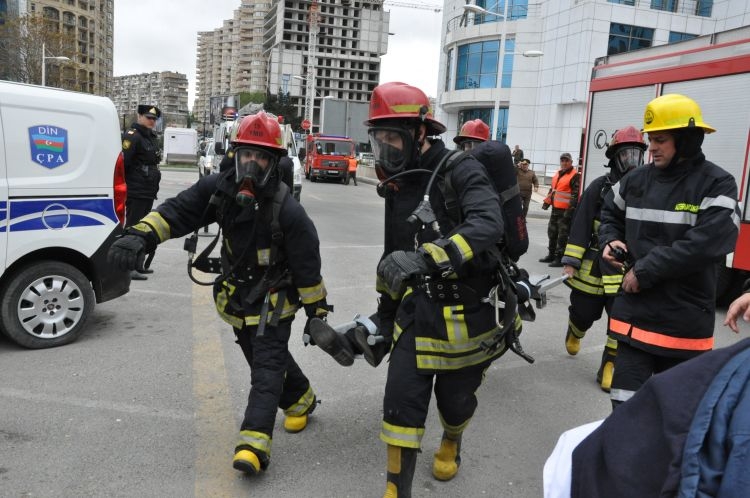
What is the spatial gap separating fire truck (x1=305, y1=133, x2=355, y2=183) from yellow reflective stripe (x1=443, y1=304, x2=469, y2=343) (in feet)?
91.7

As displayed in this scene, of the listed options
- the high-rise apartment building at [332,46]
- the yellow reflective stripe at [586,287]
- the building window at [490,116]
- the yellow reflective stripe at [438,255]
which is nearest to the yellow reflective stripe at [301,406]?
the yellow reflective stripe at [438,255]

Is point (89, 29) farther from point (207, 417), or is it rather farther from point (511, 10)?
point (207, 417)

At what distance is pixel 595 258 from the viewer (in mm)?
5090

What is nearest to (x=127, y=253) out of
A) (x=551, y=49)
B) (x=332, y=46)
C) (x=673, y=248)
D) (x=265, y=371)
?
(x=265, y=371)

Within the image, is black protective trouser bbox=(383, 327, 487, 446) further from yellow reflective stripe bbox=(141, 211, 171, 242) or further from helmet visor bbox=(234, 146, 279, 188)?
yellow reflective stripe bbox=(141, 211, 171, 242)

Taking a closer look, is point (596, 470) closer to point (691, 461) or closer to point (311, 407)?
point (691, 461)

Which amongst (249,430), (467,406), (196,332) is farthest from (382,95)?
(196,332)

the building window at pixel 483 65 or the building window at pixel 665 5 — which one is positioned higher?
the building window at pixel 665 5

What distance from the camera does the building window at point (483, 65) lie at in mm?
42625

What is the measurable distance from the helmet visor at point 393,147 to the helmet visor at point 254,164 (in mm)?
648

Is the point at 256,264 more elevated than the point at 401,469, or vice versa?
the point at 256,264

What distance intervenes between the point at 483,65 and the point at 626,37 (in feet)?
32.1

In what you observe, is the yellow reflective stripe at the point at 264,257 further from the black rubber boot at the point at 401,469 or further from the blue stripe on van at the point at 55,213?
the blue stripe on van at the point at 55,213

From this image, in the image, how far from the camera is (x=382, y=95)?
2947 mm
